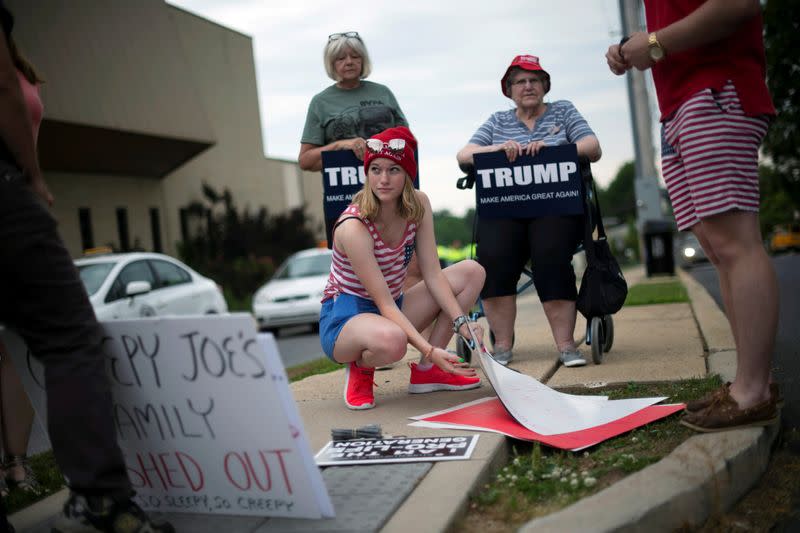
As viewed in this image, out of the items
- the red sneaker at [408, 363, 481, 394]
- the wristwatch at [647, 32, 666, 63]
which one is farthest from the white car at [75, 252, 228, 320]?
the wristwatch at [647, 32, 666, 63]

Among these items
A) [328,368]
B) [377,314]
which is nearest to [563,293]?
[377,314]

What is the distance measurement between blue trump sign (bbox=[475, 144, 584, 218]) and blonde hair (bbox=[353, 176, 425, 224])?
3.55ft

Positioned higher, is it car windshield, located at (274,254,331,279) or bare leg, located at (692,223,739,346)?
bare leg, located at (692,223,739,346)

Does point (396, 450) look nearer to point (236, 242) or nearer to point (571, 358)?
point (571, 358)

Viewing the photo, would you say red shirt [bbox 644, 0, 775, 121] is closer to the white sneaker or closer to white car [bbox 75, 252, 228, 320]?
the white sneaker

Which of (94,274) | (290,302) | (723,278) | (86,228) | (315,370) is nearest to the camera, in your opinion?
(723,278)

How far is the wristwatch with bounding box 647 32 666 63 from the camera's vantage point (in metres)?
3.20

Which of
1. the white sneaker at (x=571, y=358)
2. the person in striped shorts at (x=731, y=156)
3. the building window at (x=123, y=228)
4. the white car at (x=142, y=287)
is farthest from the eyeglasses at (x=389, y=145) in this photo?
the building window at (x=123, y=228)

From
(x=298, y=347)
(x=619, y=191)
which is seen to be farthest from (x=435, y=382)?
(x=619, y=191)

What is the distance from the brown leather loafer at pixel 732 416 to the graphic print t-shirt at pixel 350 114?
2.90m

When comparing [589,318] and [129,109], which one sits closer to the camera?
[589,318]

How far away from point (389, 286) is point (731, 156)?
5.88ft

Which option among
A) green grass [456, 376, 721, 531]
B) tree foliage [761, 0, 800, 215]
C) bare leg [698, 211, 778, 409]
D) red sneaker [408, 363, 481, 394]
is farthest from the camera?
tree foliage [761, 0, 800, 215]

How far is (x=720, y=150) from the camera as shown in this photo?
10.2 ft
